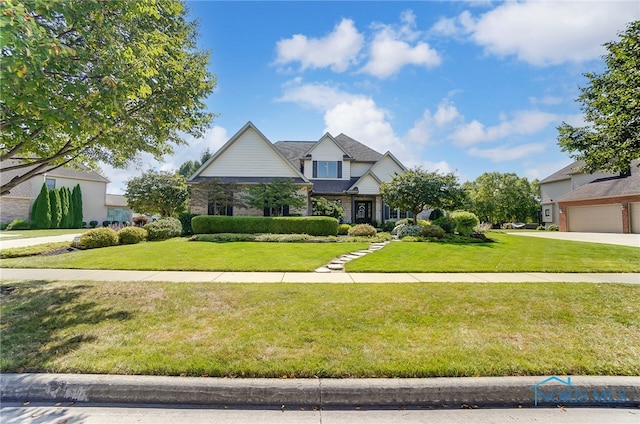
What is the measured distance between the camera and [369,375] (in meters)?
3.21

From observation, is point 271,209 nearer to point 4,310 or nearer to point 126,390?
point 4,310

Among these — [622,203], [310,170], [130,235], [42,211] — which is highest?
[310,170]

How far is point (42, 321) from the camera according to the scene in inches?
181

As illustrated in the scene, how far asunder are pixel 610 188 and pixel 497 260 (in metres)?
25.5

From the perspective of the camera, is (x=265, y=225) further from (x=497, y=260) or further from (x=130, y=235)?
(x=497, y=260)

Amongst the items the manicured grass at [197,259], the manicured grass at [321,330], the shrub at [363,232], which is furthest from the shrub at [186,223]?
the manicured grass at [321,330]

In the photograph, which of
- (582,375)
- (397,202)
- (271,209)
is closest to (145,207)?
(271,209)

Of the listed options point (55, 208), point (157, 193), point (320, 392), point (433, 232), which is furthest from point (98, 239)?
point (55, 208)

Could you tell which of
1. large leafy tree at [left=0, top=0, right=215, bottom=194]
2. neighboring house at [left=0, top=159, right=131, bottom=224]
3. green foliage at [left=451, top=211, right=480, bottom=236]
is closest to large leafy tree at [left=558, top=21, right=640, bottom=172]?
green foliage at [left=451, top=211, right=480, bottom=236]

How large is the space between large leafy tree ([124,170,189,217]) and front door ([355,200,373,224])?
13.5 m

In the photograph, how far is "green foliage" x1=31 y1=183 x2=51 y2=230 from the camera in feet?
95.7

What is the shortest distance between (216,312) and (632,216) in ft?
108

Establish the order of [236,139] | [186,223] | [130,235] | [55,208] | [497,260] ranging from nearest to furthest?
[497,260] < [130,235] < [186,223] < [236,139] < [55,208]

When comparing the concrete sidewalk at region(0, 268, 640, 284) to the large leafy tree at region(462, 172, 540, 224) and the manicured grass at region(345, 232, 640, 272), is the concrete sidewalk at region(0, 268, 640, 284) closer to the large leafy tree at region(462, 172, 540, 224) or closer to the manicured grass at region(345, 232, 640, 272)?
the manicured grass at region(345, 232, 640, 272)
